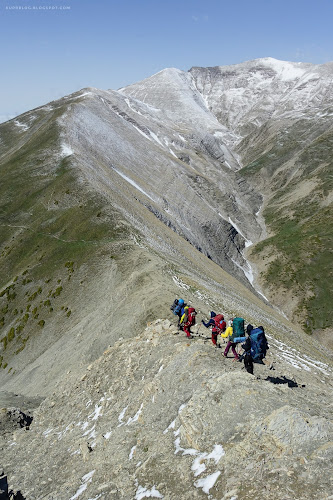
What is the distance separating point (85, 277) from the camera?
43500 millimetres

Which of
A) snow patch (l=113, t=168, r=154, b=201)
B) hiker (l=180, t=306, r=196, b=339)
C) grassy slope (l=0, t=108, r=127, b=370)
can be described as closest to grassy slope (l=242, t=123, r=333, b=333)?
snow patch (l=113, t=168, r=154, b=201)

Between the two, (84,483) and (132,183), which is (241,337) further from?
(132,183)

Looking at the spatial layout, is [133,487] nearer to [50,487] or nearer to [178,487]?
[178,487]

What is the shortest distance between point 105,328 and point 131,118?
129 metres

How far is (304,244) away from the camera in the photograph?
11788 cm

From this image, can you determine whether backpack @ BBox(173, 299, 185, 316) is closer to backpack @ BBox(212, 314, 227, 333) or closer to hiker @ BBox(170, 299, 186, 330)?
hiker @ BBox(170, 299, 186, 330)

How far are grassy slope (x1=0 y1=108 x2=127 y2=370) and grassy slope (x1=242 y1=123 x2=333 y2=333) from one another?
188ft

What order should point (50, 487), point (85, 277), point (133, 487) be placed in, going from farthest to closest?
1. point (85, 277)
2. point (50, 487)
3. point (133, 487)

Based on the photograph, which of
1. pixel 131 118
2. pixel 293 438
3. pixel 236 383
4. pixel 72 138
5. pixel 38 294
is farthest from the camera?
pixel 131 118

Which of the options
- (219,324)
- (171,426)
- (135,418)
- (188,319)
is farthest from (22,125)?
(171,426)

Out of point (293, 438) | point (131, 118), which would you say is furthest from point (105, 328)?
point (131, 118)

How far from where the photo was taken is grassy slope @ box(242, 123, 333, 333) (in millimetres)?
93000

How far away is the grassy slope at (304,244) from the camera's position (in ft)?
305

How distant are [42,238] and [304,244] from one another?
8692 centimetres
